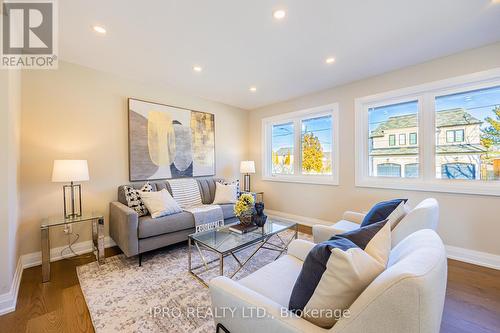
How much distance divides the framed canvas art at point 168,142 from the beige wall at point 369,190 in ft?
4.39

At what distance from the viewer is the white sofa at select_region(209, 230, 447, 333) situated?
0.62 meters

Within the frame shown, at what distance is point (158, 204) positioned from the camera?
2812 mm

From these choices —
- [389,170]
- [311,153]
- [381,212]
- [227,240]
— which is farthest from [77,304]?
[389,170]

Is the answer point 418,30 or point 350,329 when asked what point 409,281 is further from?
point 418,30

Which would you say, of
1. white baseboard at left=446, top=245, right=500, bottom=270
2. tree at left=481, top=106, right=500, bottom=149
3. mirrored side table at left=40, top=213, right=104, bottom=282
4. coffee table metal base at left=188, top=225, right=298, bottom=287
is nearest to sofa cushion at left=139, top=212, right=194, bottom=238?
coffee table metal base at left=188, top=225, right=298, bottom=287

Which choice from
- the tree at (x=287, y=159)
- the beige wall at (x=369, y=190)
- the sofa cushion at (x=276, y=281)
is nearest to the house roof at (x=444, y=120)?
the beige wall at (x=369, y=190)

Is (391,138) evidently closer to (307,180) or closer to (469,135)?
(469,135)

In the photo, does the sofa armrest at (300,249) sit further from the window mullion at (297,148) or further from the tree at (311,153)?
the window mullion at (297,148)

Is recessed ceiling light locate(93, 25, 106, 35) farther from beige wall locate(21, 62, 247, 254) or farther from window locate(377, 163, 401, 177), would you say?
window locate(377, 163, 401, 177)

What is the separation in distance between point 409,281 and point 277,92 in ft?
Result: 12.5

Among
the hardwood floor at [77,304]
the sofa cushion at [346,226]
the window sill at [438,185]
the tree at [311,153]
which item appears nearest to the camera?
the hardwood floor at [77,304]

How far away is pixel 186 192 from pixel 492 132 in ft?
13.7

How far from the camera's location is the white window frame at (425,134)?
8.28 feet

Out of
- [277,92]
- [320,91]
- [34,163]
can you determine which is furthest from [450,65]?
[34,163]
